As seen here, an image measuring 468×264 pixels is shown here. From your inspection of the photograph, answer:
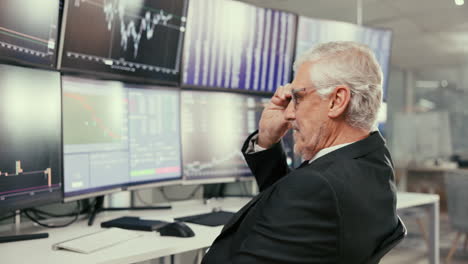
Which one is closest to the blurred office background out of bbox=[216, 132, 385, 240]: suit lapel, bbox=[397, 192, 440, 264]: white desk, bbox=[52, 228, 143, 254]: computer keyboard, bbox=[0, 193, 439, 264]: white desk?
bbox=[0, 193, 439, 264]: white desk

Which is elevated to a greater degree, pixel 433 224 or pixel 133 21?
pixel 133 21

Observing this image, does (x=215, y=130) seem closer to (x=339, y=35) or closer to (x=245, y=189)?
(x=245, y=189)

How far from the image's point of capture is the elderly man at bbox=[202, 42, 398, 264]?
1021 mm

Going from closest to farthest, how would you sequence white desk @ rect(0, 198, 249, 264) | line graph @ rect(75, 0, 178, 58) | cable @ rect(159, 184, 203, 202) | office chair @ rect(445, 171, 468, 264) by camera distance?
white desk @ rect(0, 198, 249, 264) → line graph @ rect(75, 0, 178, 58) → cable @ rect(159, 184, 203, 202) → office chair @ rect(445, 171, 468, 264)

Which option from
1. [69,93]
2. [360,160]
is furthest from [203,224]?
[360,160]

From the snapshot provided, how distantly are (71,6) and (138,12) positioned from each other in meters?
0.34

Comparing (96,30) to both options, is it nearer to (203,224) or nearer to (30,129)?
(30,129)

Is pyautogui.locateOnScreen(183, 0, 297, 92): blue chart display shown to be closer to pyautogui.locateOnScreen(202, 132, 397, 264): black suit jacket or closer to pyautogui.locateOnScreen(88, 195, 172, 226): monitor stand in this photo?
pyautogui.locateOnScreen(88, 195, 172, 226): monitor stand

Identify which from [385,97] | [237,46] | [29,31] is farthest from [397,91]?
[29,31]

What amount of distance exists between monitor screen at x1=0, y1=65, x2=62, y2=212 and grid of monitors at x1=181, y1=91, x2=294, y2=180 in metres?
0.71

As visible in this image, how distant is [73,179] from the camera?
1747mm

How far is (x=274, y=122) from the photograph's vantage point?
1.56 metres

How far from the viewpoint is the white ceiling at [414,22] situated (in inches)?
154

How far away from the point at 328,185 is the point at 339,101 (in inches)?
9.3
